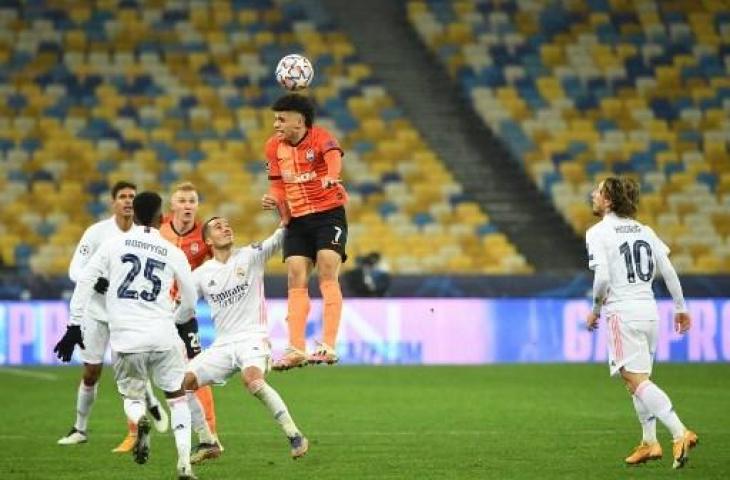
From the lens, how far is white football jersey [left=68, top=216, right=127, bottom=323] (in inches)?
525

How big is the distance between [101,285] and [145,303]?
130cm

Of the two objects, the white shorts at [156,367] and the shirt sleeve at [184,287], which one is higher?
the shirt sleeve at [184,287]

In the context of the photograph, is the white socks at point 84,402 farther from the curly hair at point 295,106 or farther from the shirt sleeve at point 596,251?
the shirt sleeve at point 596,251

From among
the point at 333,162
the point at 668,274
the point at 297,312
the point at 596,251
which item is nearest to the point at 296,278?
the point at 297,312

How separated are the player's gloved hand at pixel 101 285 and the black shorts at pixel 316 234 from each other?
4.46 feet

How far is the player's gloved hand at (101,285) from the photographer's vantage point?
38.0 ft

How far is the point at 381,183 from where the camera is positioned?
29016 millimetres

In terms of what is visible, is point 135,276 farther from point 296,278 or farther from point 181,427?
point 296,278

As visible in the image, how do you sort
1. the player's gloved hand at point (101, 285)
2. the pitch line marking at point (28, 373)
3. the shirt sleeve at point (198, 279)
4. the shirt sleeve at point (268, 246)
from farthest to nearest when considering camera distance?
the pitch line marking at point (28, 373), the shirt sleeve at point (198, 279), the shirt sleeve at point (268, 246), the player's gloved hand at point (101, 285)

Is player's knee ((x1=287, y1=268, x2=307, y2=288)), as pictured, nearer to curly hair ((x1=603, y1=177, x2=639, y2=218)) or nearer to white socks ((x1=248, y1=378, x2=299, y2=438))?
white socks ((x1=248, y1=378, x2=299, y2=438))

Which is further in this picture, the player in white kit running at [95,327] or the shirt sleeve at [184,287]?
the player in white kit running at [95,327]

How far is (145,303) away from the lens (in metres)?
10.9

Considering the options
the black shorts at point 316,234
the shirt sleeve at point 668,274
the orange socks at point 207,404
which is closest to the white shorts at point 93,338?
the orange socks at point 207,404

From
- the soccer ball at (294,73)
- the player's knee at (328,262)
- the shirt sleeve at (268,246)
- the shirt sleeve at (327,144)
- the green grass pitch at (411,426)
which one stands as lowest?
the green grass pitch at (411,426)
